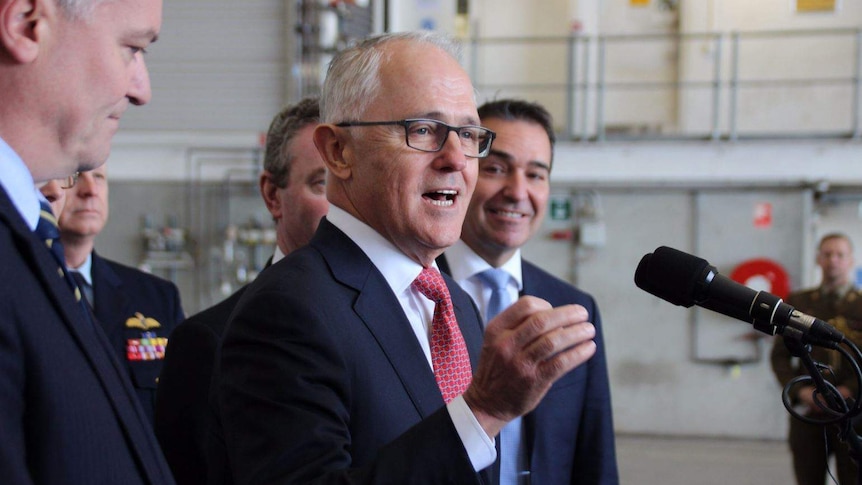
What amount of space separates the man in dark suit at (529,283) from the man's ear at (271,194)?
0.50 metres

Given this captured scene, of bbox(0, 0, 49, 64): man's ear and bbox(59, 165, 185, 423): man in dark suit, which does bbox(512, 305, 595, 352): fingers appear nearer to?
bbox(0, 0, 49, 64): man's ear

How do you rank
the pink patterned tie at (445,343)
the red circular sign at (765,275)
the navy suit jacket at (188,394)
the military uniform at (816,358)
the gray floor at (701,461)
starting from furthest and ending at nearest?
the red circular sign at (765,275) < the gray floor at (701,461) < the military uniform at (816,358) < the navy suit jacket at (188,394) < the pink patterned tie at (445,343)

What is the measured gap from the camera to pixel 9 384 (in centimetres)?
84

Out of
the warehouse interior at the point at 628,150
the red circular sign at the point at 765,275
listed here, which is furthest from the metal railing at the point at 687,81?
the red circular sign at the point at 765,275

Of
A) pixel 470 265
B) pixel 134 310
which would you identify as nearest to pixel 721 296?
pixel 470 265

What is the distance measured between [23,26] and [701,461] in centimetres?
746

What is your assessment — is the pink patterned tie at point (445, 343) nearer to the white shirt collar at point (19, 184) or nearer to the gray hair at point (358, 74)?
the gray hair at point (358, 74)

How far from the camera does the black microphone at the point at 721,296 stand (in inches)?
52.1

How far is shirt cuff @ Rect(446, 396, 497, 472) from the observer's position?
3.79 ft

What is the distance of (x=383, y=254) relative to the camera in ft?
5.06

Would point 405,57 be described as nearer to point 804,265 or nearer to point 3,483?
point 3,483

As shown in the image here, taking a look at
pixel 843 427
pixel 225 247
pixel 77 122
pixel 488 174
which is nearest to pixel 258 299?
pixel 77 122

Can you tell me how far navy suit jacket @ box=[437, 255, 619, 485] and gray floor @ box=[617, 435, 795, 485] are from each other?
4.91 meters

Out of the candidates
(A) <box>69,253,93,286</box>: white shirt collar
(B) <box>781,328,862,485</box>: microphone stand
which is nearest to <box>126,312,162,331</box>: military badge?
(A) <box>69,253,93,286</box>: white shirt collar
